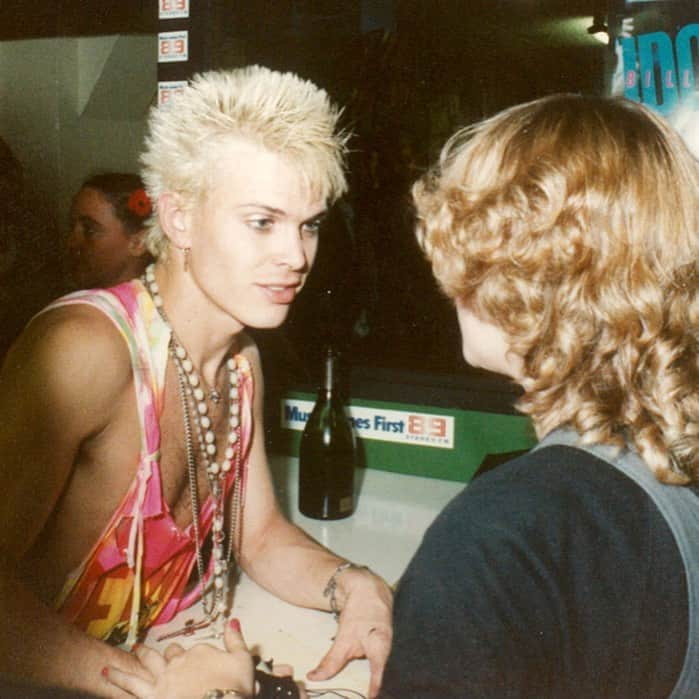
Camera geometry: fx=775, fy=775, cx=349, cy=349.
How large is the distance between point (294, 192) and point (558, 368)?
52cm

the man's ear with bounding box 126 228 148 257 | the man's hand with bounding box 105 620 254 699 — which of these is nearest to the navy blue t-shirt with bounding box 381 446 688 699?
the man's hand with bounding box 105 620 254 699

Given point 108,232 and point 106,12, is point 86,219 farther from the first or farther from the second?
point 106,12

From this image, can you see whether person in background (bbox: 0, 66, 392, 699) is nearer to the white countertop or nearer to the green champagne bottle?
the white countertop

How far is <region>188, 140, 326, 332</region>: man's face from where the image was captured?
100 cm

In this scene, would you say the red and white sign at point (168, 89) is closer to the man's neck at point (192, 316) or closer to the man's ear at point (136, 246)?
the man's ear at point (136, 246)

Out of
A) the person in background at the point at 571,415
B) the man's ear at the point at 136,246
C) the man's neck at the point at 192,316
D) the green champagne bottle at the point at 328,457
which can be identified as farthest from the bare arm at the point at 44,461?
the man's ear at the point at 136,246

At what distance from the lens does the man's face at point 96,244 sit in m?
1.73

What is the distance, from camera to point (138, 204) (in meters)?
1.82

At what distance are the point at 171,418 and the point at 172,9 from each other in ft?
3.30

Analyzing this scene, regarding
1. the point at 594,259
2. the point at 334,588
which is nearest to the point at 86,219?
the point at 334,588

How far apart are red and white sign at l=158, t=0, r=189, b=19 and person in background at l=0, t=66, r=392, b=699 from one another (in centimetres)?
69

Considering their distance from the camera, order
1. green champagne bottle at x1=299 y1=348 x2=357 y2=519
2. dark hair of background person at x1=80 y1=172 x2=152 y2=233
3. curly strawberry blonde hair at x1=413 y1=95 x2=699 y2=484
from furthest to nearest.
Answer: dark hair of background person at x1=80 y1=172 x2=152 y2=233 < green champagne bottle at x1=299 y1=348 x2=357 y2=519 < curly strawberry blonde hair at x1=413 y1=95 x2=699 y2=484

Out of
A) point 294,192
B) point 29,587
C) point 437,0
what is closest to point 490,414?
point 294,192

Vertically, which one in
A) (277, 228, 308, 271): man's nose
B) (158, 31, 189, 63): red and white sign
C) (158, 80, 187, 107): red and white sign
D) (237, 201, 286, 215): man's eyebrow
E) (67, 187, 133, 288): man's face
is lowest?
(67, 187, 133, 288): man's face
